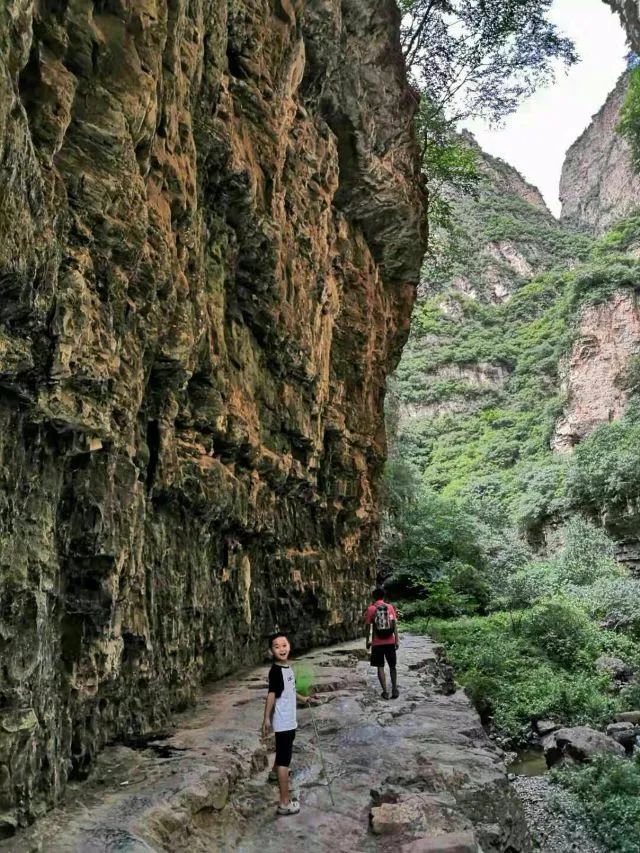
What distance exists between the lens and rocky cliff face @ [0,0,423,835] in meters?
4.27

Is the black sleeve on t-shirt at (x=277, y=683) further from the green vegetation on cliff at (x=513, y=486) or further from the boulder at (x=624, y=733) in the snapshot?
the green vegetation on cliff at (x=513, y=486)

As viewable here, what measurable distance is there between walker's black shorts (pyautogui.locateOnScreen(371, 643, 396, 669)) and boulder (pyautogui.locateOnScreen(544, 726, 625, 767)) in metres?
3.49

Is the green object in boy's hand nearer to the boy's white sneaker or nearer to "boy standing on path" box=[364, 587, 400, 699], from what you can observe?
"boy standing on path" box=[364, 587, 400, 699]

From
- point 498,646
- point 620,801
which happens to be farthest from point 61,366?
point 498,646

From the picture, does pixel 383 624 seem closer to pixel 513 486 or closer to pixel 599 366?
pixel 599 366

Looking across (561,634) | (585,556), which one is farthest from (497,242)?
(561,634)

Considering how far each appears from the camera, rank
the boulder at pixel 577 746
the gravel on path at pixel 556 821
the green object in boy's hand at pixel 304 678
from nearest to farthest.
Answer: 1. the gravel on path at pixel 556 821
2. the green object in boy's hand at pixel 304 678
3. the boulder at pixel 577 746

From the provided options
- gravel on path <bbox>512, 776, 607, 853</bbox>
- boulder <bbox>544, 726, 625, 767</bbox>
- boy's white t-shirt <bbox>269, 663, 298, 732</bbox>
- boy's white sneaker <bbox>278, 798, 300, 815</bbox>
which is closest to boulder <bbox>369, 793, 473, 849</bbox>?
boy's white sneaker <bbox>278, 798, 300, 815</bbox>

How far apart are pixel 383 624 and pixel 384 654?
0.45 meters

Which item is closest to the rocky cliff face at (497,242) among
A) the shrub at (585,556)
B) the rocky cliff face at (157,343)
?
the shrub at (585,556)

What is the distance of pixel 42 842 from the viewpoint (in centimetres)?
374

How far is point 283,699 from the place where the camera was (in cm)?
504

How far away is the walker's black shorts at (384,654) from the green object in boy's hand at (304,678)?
0.99m

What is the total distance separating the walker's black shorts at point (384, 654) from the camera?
8938 mm
